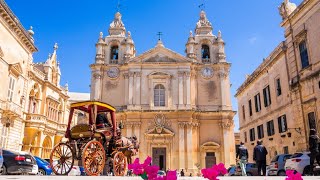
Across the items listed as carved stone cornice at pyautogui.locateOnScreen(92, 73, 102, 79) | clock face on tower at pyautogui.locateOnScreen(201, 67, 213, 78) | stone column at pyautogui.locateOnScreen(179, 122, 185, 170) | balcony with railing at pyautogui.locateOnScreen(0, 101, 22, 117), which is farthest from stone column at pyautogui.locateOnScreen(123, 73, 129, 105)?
balcony with railing at pyautogui.locateOnScreen(0, 101, 22, 117)

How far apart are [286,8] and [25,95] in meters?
21.8

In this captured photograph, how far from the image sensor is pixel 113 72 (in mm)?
31406

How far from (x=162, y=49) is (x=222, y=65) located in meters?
6.96

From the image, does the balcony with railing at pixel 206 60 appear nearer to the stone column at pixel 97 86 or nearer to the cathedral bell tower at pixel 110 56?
the cathedral bell tower at pixel 110 56

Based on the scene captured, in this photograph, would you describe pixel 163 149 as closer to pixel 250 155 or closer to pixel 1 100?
pixel 250 155

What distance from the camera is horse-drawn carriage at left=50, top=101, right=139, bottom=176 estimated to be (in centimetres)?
768

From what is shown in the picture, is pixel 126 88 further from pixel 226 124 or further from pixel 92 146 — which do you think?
pixel 92 146

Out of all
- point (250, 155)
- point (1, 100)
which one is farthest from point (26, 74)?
point (250, 155)

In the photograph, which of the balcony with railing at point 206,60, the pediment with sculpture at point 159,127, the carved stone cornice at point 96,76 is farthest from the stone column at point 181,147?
the carved stone cornice at point 96,76

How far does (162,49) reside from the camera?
104 feet

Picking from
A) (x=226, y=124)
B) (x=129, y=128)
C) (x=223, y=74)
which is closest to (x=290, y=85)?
(x=226, y=124)

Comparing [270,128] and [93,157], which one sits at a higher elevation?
[270,128]

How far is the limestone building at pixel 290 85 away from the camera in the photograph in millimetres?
16016

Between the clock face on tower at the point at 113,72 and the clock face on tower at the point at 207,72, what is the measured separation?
9.57 metres
